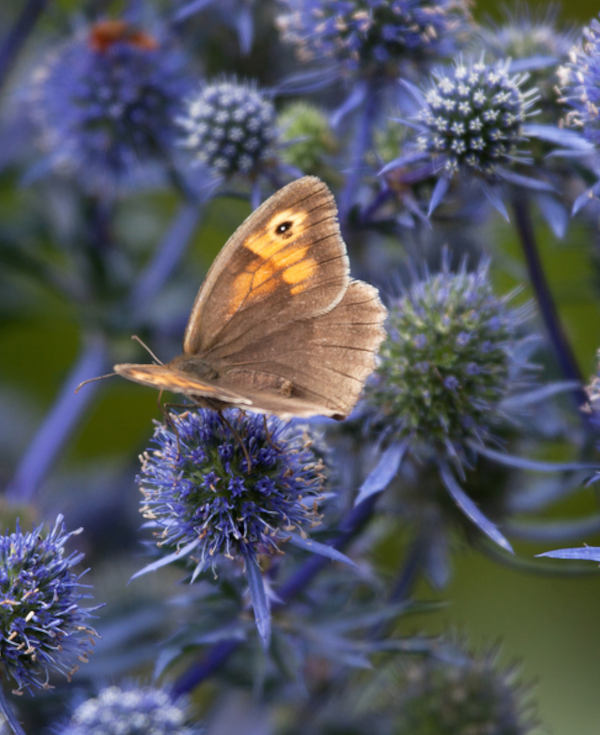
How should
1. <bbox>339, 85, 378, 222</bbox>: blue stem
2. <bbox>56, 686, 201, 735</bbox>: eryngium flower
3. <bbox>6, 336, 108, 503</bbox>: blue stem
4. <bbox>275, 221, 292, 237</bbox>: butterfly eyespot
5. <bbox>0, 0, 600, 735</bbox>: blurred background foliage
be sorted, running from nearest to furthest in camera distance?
<bbox>56, 686, 201, 735</bbox>: eryngium flower
<bbox>275, 221, 292, 237</bbox>: butterfly eyespot
<bbox>339, 85, 378, 222</bbox>: blue stem
<bbox>6, 336, 108, 503</bbox>: blue stem
<bbox>0, 0, 600, 735</bbox>: blurred background foliage

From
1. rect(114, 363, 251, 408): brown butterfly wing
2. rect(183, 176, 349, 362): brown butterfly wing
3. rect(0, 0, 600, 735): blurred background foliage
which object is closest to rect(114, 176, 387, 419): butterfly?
rect(183, 176, 349, 362): brown butterfly wing

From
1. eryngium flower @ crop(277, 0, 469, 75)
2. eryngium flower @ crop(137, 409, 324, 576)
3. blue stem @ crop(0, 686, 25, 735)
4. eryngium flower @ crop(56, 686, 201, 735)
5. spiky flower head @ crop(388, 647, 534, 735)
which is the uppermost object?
eryngium flower @ crop(277, 0, 469, 75)

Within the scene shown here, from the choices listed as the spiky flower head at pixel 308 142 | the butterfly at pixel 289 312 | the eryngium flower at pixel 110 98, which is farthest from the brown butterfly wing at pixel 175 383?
the eryngium flower at pixel 110 98

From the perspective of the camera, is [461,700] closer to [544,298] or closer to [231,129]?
[544,298]

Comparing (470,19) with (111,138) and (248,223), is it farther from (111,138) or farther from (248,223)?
(111,138)

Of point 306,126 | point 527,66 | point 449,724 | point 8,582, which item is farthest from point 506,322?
point 8,582

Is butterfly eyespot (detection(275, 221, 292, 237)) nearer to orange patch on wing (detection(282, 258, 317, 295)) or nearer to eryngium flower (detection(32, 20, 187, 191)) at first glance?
orange patch on wing (detection(282, 258, 317, 295))

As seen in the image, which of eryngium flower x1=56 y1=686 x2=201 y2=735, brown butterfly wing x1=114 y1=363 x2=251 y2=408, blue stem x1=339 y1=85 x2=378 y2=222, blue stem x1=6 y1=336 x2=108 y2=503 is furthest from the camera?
blue stem x1=6 y1=336 x2=108 y2=503
